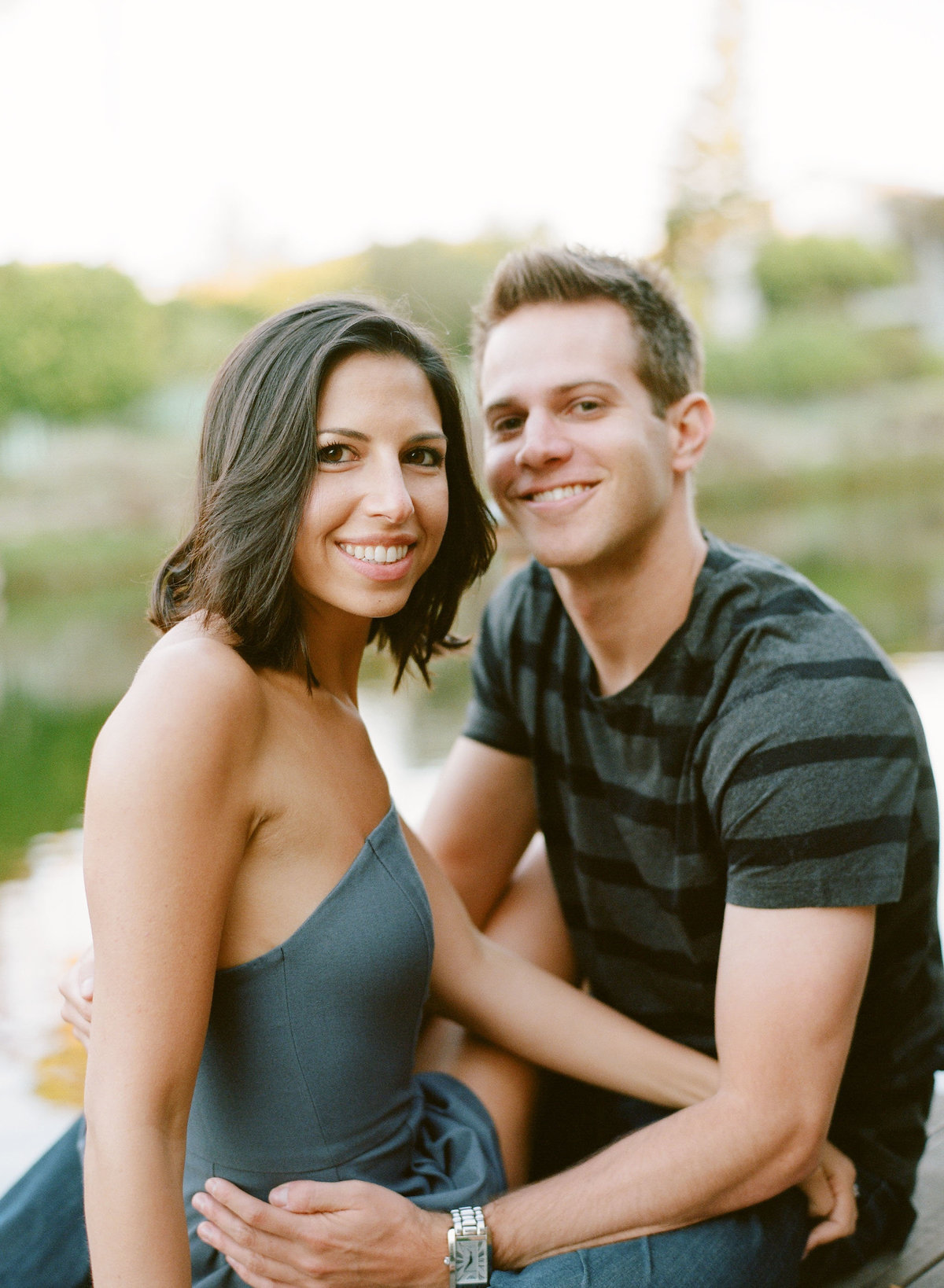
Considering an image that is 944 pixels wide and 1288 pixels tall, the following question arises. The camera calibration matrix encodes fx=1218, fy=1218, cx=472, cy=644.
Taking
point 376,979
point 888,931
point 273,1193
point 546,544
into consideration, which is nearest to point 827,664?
point 888,931

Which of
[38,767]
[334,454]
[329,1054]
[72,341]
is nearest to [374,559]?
[334,454]

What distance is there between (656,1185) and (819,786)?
1.81ft

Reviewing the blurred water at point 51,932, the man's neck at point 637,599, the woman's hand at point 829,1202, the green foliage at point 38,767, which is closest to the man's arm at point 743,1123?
the woman's hand at point 829,1202

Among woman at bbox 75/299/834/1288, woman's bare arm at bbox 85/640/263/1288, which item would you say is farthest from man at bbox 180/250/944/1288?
woman's bare arm at bbox 85/640/263/1288

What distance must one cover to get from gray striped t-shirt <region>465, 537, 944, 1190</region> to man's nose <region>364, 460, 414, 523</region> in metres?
0.58

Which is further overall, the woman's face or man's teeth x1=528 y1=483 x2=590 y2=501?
man's teeth x1=528 y1=483 x2=590 y2=501

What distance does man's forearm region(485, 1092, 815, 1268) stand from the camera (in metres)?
1.56

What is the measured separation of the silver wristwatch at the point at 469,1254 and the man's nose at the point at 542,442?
1153 millimetres

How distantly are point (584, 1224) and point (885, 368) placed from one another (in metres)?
26.4

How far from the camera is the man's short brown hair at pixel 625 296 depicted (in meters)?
2.12

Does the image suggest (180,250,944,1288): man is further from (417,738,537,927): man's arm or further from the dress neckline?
the dress neckline

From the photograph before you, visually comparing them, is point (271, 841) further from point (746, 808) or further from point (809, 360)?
point (809, 360)

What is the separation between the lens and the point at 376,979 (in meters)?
1.43

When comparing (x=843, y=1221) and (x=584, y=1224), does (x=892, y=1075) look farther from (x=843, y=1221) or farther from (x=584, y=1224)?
(x=584, y=1224)
